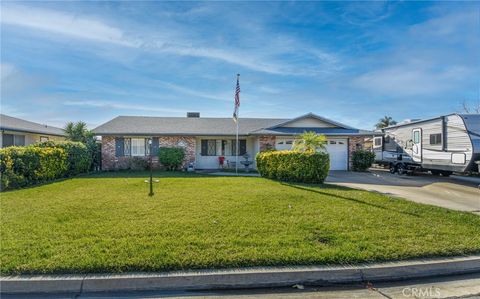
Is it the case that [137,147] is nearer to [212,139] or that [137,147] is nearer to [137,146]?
[137,146]

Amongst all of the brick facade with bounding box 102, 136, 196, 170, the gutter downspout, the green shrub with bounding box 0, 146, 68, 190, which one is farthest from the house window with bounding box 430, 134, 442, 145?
the green shrub with bounding box 0, 146, 68, 190

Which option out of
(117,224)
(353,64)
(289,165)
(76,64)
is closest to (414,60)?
(353,64)

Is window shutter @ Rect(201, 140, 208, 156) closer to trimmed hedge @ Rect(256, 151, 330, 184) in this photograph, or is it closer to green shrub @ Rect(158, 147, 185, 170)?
green shrub @ Rect(158, 147, 185, 170)

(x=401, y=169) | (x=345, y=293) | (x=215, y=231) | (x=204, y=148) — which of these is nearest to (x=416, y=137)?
(x=401, y=169)

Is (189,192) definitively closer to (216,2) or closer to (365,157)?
(216,2)

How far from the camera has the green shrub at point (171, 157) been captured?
18.5 metres

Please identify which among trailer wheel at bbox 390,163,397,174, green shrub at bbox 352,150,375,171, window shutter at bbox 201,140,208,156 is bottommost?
trailer wheel at bbox 390,163,397,174

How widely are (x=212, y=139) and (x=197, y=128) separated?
1376mm

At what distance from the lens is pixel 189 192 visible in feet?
31.2

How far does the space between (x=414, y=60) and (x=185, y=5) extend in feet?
38.9

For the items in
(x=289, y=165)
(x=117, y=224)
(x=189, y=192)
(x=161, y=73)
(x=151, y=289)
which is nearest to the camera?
(x=151, y=289)

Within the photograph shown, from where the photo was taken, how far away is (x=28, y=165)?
37.8ft

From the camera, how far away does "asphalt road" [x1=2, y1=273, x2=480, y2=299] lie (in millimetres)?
3419

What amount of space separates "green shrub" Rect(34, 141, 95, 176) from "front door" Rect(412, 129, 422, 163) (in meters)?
19.2
